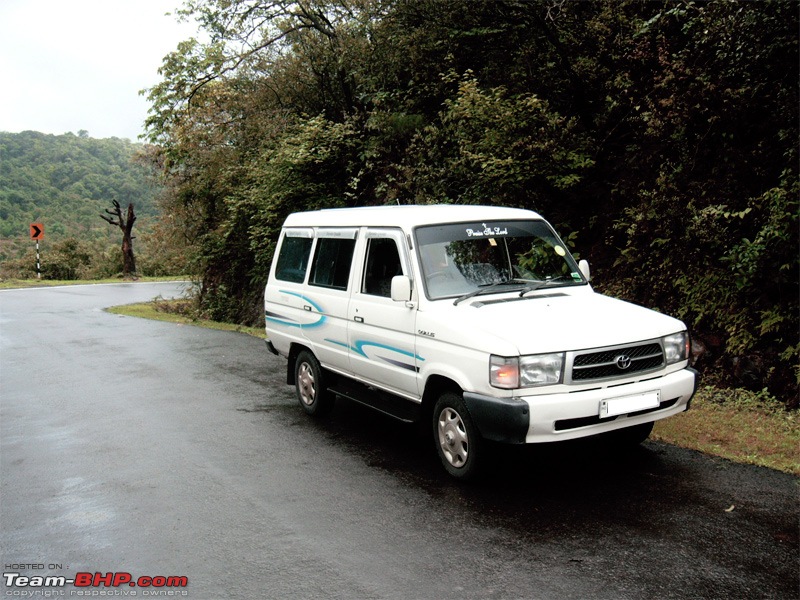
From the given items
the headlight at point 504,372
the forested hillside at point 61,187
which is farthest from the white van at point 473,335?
the forested hillside at point 61,187

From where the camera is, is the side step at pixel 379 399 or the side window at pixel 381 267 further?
the side window at pixel 381 267

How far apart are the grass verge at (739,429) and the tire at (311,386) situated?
3.33 m

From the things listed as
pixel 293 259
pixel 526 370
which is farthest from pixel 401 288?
pixel 293 259

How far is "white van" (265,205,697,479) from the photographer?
5180 millimetres

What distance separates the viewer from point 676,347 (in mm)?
5734

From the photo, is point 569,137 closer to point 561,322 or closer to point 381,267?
point 381,267

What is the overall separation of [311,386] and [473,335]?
3.08 m

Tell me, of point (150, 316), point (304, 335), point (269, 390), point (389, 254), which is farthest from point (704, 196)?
point (150, 316)

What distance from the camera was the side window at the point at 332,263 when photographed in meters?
7.27

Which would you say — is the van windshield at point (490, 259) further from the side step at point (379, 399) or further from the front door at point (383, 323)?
the side step at point (379, 399)

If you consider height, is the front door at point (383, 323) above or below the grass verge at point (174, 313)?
above

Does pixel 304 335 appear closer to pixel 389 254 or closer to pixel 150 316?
pixel 389 254

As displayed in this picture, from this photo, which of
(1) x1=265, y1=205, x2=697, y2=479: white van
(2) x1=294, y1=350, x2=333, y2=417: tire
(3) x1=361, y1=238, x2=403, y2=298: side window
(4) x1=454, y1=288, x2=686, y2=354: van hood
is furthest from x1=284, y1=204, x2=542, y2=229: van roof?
(2) x1=294, y1=350, x2=333, y2=417: tire

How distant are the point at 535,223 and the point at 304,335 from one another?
276 cm
